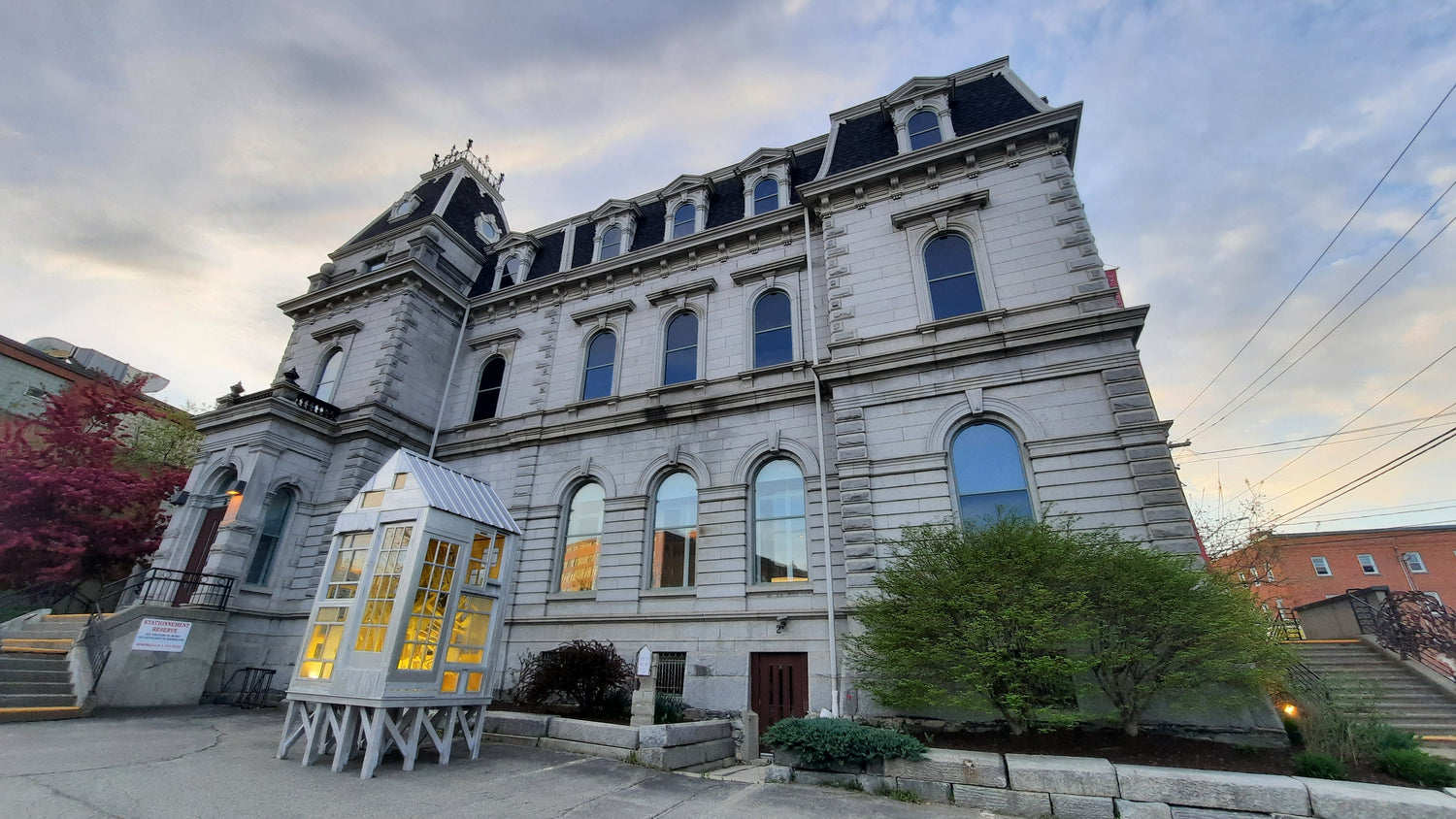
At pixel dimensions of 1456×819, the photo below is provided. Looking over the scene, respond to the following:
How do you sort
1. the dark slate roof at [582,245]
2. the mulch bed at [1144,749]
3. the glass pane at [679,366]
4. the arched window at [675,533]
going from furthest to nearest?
1. the dark slate roof at [582,245]
2. the glass pane at [679,366]
3. the arched window at [675,533]
4. the mulch bed at [1144,749]

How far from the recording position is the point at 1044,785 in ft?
20.7

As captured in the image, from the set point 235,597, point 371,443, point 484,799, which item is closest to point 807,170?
point 371,443

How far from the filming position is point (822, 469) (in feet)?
41.9

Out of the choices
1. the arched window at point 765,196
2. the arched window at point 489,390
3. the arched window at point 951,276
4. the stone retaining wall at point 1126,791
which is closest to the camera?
the stone retaining wall at point 1126,791

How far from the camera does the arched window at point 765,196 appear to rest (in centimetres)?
1762

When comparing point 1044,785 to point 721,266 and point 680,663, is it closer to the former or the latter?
point 680,663

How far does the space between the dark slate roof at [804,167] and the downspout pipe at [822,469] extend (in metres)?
2.22

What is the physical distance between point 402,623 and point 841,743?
5.92 m

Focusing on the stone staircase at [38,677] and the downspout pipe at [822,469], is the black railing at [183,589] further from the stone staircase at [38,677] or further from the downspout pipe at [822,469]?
the downspout pipe at [822,469]

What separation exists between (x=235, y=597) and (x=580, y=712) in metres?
10.7

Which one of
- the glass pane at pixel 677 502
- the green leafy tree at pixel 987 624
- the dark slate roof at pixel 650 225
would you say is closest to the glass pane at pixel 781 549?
the glass pane at pixel 677 502

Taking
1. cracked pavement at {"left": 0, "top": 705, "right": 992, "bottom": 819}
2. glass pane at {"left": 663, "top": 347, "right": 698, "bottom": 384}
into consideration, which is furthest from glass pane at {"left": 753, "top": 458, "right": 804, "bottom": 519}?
cracked pavement at {"left": 0, "top": 705, "right": 992, "bottom": 819}

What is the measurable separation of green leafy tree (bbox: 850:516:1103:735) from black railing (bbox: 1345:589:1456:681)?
37.3 feet

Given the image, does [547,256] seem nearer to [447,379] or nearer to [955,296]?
[447,379]
